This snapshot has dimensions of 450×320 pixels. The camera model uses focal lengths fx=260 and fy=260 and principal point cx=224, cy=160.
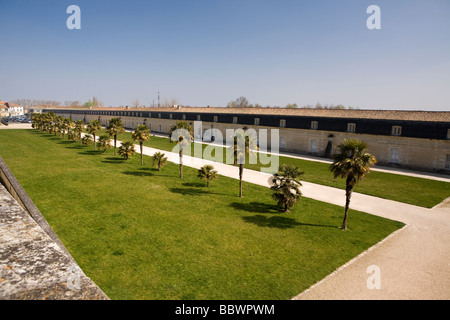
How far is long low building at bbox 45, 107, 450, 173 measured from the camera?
33500mm

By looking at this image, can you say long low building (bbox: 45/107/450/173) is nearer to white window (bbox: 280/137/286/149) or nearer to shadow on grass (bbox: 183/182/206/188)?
white window (bbox: 280/137/286/149)

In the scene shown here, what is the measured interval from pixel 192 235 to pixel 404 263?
11734mm

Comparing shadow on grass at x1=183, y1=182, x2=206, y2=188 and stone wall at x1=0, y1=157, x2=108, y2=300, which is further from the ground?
stone wall at x1=0, y1=157, x2=108, y2=300


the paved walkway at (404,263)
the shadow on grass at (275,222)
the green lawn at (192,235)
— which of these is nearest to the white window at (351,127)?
the paved walkway at (404,263)

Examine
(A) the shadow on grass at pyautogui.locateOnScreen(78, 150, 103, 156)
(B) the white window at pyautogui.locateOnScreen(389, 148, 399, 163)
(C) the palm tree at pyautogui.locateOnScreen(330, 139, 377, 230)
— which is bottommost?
(A) the shadow on grass at pyautogui.locateOnScreen(78, 150, 103, 156)

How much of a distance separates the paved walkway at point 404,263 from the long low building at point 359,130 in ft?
49.4

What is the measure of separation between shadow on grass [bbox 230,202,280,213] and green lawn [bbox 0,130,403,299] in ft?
0.26

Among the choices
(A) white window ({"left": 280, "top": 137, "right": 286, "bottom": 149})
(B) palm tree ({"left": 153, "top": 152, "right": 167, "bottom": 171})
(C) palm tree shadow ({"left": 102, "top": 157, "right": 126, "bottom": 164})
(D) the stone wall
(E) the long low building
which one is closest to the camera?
(D) the stone wall

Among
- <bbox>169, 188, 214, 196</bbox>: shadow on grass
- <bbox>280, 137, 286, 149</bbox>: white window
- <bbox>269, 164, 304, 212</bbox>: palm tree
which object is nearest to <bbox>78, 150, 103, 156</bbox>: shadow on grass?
<bbox>169, 188, 214, 196</bbox>: shadow on grass

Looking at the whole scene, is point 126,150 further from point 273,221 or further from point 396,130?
point 396,130

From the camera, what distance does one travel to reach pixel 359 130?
38938 mm

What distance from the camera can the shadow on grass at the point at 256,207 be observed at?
20641mm

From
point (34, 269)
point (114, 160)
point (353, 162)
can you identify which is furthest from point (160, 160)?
point (34, 269)

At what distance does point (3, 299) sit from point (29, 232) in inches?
65.3
